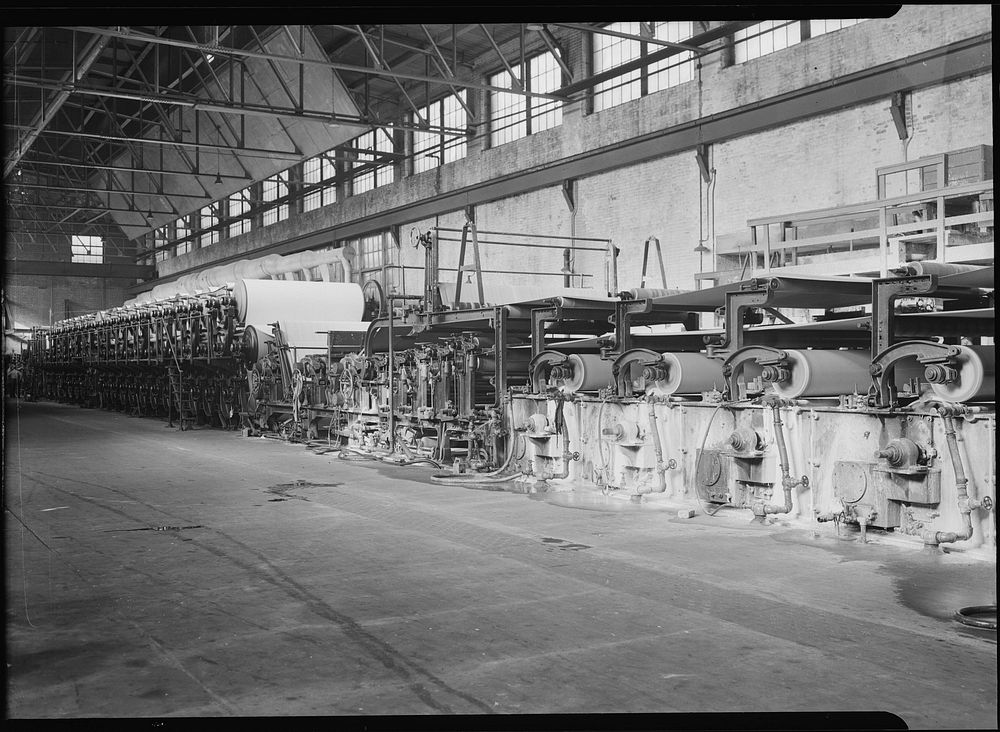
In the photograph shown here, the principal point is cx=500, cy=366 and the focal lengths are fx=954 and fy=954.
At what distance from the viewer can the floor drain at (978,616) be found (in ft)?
16.1

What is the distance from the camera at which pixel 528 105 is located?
2025cm

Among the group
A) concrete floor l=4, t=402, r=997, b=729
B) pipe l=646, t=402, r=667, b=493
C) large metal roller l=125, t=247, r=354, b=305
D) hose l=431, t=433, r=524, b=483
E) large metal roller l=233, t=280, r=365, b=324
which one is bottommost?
concrete floor l=4, t=402, r=997, b=729

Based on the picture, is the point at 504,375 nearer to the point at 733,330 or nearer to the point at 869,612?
the point at 733,330

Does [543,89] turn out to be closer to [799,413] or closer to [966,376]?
[799,413]

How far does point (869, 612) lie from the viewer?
5176 mm

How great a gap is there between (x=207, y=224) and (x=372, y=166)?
14.2 m

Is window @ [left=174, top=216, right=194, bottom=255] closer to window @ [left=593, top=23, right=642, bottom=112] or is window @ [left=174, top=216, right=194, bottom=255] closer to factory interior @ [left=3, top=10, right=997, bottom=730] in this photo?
factory interior @ [left=3, top=10, right=997, bottom=730]

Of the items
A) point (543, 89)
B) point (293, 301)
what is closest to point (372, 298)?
point (293, 301)

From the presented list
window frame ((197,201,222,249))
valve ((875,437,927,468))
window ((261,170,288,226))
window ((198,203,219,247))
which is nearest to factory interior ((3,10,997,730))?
valve ((875,437,927,468))

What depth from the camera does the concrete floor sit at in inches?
154

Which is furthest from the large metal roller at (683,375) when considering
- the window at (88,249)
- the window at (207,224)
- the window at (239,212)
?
the window at (88,249)

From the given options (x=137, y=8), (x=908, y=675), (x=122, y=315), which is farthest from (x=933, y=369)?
(x=122, y=315)

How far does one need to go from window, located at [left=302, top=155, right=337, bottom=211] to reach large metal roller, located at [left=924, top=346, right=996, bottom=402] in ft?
74.4

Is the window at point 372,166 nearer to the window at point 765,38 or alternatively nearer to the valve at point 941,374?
the window at point 765,38
